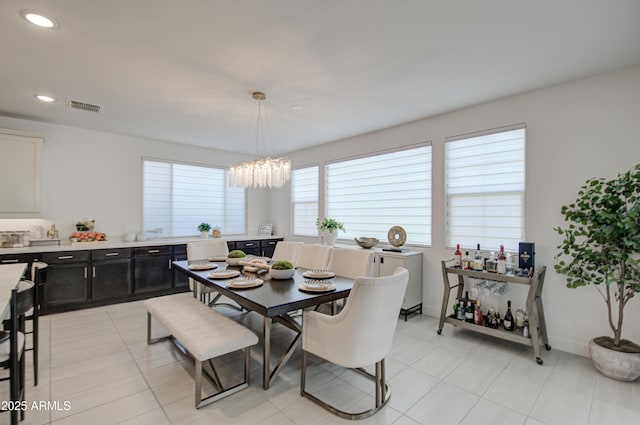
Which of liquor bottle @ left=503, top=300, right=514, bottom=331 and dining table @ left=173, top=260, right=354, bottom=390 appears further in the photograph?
liquor bottle @ left=503, top=300, right=514, bottom=331

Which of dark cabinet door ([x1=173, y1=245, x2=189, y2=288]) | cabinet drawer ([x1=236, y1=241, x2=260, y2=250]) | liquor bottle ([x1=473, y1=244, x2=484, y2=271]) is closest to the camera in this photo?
liquor bottle ([x1=473, y1=244, x2=484, y2=271])

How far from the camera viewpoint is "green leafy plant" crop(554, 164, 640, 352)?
2.43 metres

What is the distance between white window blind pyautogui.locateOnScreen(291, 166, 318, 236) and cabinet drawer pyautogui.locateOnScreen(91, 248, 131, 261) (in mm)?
2993

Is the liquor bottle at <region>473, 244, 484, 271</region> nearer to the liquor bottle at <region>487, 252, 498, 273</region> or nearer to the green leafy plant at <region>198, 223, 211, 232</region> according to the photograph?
the liquor bottle at <region>487, 252, 498, 273</region>

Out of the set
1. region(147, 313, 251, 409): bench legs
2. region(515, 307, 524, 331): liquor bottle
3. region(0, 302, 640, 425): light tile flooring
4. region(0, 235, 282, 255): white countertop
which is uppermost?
region(0, 235, 282, 255): white countertop

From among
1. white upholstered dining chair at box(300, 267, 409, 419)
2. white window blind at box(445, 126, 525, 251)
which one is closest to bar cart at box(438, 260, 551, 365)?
white window blind at box(445, 126, 525, 251)

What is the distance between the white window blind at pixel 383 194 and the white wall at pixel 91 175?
125 inches

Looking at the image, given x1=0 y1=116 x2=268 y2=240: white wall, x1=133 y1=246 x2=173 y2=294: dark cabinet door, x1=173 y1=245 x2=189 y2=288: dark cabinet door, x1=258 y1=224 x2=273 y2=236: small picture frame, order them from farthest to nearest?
x1=258 y1=224 x2=273 y2=236: small picture frame → x1=173 y1=245 x2=189 y2=288: dark cabinet door → x1=133 y1=246 x2=173 y2=294: dark cabinet door → x1=0 y1=116 x2=268 y2=240: white wall

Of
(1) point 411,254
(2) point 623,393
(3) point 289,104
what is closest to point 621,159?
(2) point 623,393

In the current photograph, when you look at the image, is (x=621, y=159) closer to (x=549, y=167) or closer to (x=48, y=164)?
(x=549, y=167)

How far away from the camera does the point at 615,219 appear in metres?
2.47

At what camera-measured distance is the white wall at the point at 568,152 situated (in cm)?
275

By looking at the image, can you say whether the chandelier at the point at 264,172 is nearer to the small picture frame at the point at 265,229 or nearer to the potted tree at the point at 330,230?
the potted tree at the point at 330,230

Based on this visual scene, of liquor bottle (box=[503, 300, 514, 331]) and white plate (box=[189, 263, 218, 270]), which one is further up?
white plate (box=[189, 263, 218, 270])
